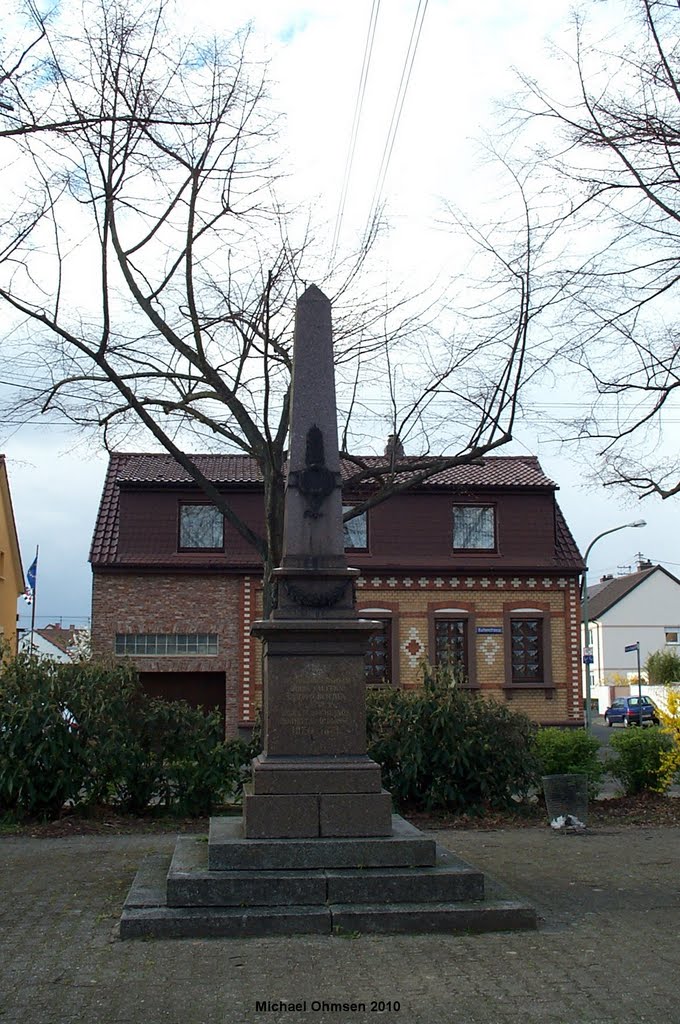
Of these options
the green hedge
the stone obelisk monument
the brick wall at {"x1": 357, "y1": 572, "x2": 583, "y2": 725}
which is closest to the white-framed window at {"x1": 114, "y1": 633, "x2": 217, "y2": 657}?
the brick wall at {"x1": 357, "y1": 572, "x2": 583, "y2": 725}

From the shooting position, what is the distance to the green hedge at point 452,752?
14125 mm

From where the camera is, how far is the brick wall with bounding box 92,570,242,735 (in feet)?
87.8

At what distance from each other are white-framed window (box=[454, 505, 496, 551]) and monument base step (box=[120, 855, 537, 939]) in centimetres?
2100

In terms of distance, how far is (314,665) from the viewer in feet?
29.3

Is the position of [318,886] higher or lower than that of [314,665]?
lower

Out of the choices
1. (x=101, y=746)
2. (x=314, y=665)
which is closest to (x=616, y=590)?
(x=101, y=746)

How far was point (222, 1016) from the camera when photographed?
568 centimetres

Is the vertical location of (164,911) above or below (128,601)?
below

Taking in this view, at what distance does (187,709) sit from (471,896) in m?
7.31

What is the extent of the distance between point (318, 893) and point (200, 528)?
67.3 feet

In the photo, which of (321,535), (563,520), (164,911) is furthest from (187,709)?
(563,520)

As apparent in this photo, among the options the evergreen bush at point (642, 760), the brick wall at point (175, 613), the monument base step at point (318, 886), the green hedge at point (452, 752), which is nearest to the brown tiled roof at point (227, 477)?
the brick wall at point (175, 613)

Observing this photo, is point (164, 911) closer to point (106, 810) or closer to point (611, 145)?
point (106, 810)

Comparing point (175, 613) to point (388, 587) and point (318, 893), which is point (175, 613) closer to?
point (388, 587)
